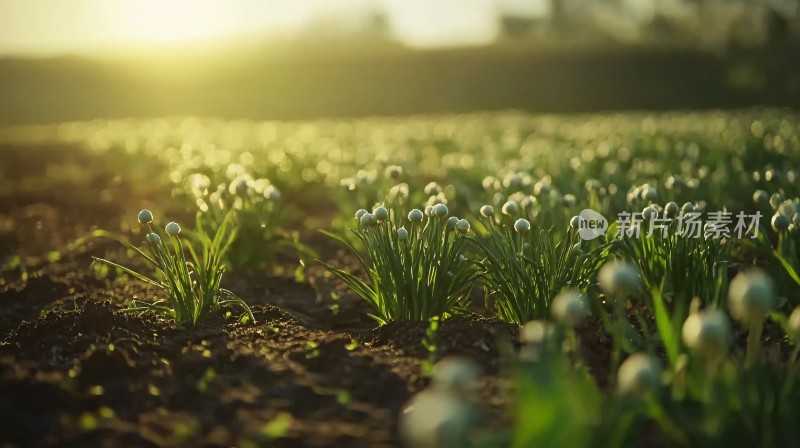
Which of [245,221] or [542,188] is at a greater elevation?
[542,188]

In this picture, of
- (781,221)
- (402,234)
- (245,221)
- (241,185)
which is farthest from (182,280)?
(781,221)

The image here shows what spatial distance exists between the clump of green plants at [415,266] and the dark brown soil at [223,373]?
0.43 feet

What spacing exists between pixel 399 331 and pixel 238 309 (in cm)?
96

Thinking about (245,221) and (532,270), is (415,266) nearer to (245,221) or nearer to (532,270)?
(532,270)

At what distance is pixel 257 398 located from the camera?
2.50 meters

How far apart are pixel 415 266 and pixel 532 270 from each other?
49 cm

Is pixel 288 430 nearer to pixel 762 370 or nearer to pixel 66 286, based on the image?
pixel 762 370

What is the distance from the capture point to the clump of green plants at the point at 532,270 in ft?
10.1

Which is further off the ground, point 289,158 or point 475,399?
point 289,158

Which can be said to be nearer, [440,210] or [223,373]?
[223,373]

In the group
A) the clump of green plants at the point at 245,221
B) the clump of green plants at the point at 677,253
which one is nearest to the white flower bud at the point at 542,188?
the clump of green plants at the point at 677,253

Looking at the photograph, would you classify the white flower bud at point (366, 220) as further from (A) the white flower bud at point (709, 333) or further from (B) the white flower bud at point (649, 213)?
(A) the white flower bud at point (709, 333)

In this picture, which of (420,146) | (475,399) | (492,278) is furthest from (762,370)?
(420,146)

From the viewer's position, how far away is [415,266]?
10.4 ft
